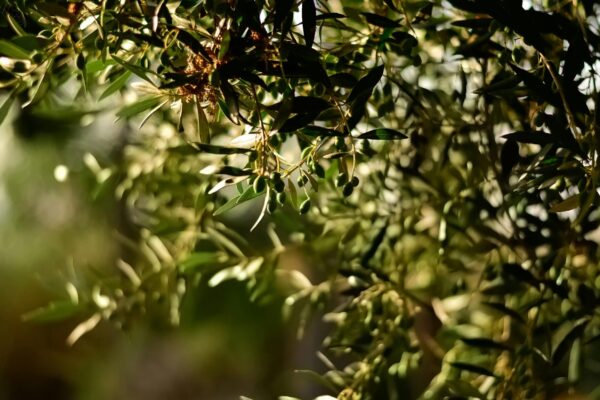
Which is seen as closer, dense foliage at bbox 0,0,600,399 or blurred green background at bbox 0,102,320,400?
dense foliage at bbox 0,0,600,399

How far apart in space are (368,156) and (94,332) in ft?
8.35

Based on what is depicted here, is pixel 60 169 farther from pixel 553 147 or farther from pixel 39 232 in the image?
pixel 39 232

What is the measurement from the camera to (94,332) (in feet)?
9.52

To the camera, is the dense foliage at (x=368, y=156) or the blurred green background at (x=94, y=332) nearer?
the dense foliage at (x=368, y=156)

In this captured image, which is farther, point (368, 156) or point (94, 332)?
point (94, 332)

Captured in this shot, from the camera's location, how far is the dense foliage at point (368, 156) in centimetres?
40

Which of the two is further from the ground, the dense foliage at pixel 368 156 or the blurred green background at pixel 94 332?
the dense foliage at pixel 368 156

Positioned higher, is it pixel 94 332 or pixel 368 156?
pixel 368 156

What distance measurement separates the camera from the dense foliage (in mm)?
404

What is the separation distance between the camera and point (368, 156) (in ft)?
1.82

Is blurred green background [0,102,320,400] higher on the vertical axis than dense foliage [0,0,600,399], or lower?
lower

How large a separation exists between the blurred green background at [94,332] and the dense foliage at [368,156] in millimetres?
918

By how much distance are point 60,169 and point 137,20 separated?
35cm

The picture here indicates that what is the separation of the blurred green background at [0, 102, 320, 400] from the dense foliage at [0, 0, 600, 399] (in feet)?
3.01
